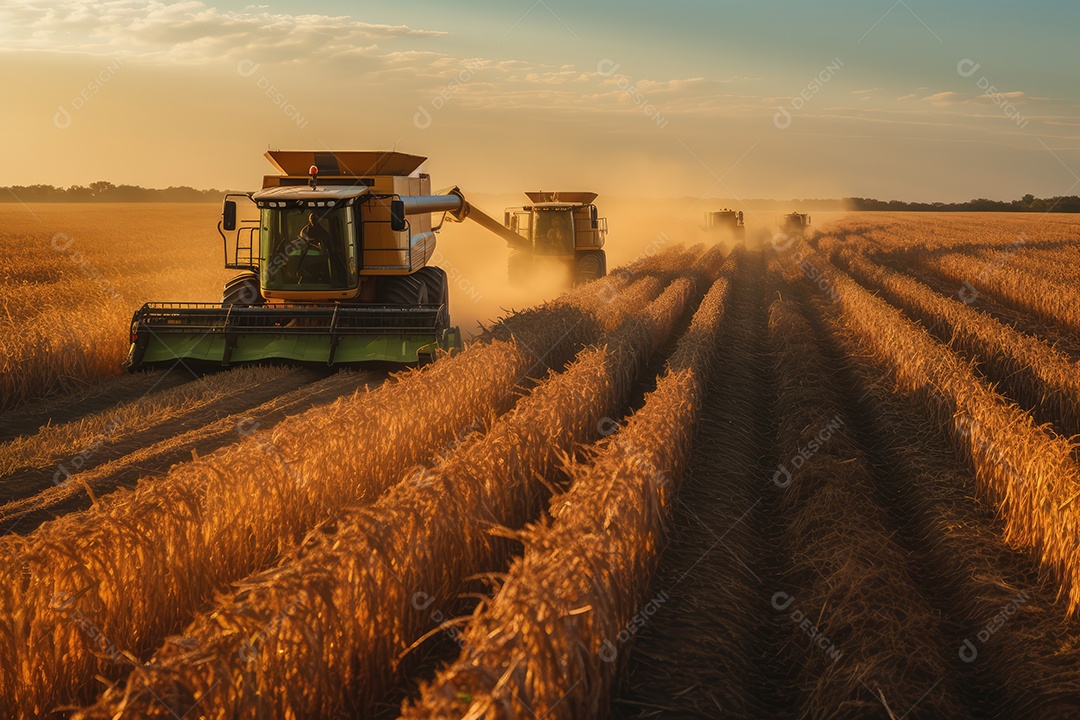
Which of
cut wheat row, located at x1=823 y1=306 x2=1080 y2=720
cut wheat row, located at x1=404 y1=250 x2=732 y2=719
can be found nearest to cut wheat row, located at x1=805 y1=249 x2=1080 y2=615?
cut wheat row, located at x1=823 y1=306 x2=1080 y2=720

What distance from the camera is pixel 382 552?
178 inches

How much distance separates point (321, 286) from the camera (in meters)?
14.2

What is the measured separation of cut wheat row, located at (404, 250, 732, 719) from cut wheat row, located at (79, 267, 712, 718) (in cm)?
44

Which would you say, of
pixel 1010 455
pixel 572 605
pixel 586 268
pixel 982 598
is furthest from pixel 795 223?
pixel 572 605

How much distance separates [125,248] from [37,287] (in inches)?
624

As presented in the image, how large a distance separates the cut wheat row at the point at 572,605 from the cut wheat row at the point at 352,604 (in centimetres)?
44

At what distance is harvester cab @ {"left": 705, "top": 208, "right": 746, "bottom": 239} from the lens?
5691 centimetres

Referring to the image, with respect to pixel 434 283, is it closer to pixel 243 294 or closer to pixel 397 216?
pixel 397 216

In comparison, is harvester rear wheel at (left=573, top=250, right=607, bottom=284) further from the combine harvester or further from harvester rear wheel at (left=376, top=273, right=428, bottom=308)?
harvester rear wheel at (left=376, top=273, right=428, bottom=308)

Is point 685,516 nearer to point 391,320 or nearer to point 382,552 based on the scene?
point 382,552

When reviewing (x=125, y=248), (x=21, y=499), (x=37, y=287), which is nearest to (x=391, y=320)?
(x=21, y=499)

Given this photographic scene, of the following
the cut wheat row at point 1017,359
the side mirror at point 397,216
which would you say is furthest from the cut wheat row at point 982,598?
the side mirror at point 397,216

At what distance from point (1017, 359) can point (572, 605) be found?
10874 millimetres

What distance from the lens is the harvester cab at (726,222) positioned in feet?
187
